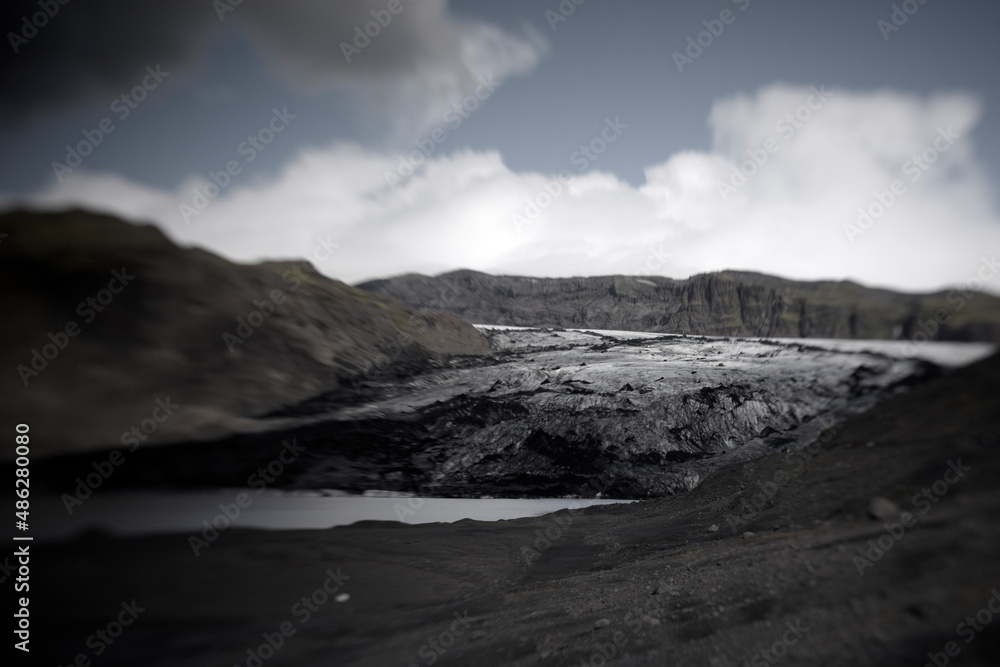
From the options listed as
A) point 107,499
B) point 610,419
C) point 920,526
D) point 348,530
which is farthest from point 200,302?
point 920,526

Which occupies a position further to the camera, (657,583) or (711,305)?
(711,305)

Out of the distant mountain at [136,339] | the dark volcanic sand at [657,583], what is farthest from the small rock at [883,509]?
the distant mountain at [136,339]

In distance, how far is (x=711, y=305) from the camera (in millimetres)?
7043

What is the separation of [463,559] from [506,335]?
4.44 meters

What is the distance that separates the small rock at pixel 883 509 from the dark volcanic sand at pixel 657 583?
67 mm

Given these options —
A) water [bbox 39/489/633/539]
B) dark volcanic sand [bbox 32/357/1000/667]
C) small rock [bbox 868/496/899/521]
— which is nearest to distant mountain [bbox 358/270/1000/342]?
dark volcanic sand [bbox 32/357/1000/667]

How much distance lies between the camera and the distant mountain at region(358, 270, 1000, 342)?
11.3 ft

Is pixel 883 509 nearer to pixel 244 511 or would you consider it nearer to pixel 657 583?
pixel 657 583

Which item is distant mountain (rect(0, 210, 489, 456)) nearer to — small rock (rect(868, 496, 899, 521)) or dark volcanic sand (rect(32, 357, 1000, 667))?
dark volcanic sand (rect(32, 357, 1000, 667))

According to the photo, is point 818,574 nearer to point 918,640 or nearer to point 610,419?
point 918,640

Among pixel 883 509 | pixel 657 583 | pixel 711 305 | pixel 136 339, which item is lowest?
pixel 657 583

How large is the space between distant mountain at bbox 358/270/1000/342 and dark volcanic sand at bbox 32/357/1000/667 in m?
0.62

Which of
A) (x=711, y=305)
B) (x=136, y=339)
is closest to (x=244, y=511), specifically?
(x=136, y=339)

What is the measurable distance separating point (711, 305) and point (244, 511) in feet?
23.1
